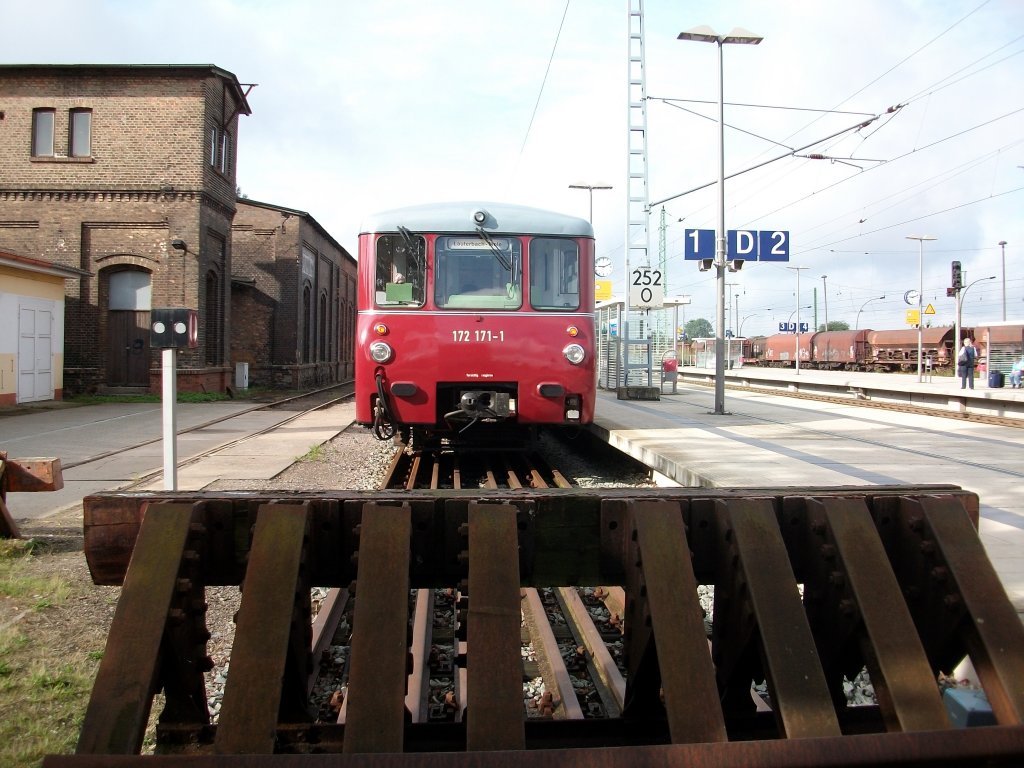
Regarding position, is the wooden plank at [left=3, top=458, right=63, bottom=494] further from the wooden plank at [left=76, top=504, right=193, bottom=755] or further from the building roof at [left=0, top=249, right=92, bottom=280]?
the building roof at [left=0, top=249, right=92, bottom=280]

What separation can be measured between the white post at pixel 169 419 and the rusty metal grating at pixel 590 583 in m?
4.17

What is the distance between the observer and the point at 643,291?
60.0 feet

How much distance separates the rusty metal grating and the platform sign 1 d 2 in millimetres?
13630

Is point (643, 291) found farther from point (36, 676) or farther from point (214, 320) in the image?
point (36, 676)

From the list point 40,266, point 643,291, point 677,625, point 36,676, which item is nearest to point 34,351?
point 40,266

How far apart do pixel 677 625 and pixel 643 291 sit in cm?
1646

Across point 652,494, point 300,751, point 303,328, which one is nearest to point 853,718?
point 652,494

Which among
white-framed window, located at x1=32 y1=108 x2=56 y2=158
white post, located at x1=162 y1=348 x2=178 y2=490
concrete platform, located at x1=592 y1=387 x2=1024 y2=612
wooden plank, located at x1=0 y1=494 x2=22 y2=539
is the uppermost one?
white-framed window, located at x1=32 y1=108 x2=56 y2=158

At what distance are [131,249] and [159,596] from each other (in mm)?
22631

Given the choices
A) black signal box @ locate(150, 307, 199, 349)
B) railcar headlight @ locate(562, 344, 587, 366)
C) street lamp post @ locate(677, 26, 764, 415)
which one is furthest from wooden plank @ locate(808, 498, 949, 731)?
street lamp post @ locate(677, 26, 764, 415)

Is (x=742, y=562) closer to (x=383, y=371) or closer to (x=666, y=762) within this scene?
(x=666, y=762)

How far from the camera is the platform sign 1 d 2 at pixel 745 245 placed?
15.6 metres

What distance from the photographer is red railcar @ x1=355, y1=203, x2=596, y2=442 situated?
27.8 feet

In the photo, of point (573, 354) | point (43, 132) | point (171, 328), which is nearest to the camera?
point (171, 328)
